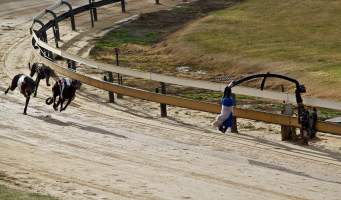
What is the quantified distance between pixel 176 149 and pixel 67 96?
3.13 m

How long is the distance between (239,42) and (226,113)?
10.7m

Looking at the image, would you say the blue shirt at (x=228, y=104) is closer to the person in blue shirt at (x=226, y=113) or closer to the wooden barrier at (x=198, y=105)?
the person in blue shirt at (x=226, y=113)

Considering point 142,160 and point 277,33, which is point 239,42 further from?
point 142,160

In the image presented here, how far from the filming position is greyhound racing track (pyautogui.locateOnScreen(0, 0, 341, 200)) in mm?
9969

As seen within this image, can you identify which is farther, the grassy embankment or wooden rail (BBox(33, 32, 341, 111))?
the grassy embankment

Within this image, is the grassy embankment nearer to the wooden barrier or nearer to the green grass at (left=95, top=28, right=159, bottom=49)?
the green grass at (left=95, top=28, right=159, bottom=49)

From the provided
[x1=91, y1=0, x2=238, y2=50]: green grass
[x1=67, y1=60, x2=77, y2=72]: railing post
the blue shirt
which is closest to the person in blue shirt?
the blue shirt

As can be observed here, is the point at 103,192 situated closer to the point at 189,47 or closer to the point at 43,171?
the point at 43,171

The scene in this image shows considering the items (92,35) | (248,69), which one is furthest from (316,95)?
(92,35)

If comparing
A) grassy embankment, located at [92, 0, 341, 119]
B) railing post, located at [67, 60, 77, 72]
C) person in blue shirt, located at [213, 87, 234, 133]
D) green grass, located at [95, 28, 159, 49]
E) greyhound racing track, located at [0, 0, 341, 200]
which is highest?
person in blue shirt, located at [213, 87, 234, 133]

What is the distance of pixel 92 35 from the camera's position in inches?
996

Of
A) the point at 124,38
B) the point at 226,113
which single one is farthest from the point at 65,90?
the point at 124,38

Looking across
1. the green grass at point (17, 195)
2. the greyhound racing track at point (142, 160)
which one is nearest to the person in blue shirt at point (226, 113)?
the greyhound racing track at point (142, 160)

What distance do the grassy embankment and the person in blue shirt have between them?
3.06 meters
